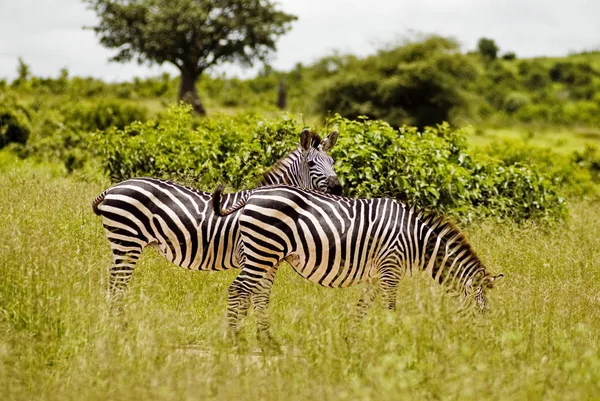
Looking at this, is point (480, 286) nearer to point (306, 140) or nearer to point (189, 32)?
point (306, 140)

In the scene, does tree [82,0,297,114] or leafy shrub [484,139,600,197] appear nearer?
leafy shrub [484,139,600,197]

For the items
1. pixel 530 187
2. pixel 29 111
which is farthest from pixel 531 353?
pixel 29 111

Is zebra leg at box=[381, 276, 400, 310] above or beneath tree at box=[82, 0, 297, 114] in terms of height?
beneath

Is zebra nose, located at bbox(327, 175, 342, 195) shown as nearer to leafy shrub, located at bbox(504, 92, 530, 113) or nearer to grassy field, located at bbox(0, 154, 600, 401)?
grassy field, located at bbox(0, 154, 600, 401)

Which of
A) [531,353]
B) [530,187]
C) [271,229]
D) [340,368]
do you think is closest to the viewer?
[340,368]

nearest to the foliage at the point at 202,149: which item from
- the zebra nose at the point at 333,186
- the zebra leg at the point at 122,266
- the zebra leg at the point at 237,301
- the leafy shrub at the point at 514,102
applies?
the zebra nose at the point at 333,186

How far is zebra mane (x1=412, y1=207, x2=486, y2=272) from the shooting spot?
7.32m

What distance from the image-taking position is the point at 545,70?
88.8 meters

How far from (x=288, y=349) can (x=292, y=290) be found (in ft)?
8.97

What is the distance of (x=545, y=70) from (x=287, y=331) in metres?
87.1

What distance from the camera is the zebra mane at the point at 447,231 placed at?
7316mm

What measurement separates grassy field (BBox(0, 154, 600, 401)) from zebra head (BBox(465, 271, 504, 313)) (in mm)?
197

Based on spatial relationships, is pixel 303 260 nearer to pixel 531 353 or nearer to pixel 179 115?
pixel 531 353

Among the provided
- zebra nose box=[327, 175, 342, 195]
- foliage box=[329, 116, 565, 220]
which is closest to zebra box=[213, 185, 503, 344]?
zebra nose box=[327, 175, 342, 195]
